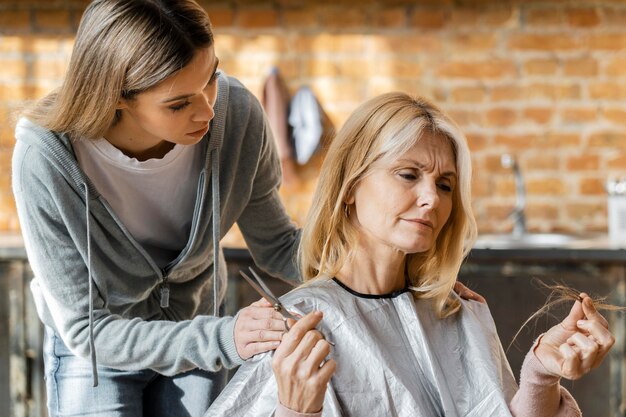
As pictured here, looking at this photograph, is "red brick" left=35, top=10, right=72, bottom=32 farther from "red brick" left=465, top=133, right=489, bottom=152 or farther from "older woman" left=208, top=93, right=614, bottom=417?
"older woman" left=208, top=93, right=614, bottom=417

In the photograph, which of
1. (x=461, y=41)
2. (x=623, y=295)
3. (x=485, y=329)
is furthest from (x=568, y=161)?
(x=485, y=329)

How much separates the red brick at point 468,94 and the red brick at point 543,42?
0.82 feet

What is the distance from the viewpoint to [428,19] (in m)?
4.36

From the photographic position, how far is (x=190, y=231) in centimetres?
196

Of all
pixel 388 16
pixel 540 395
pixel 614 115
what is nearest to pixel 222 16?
pixel 388 16

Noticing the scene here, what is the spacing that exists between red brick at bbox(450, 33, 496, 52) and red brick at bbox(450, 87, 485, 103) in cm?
18

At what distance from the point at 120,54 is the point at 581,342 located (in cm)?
94

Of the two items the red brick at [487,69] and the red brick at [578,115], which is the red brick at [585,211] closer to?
the red brick at [578,115]

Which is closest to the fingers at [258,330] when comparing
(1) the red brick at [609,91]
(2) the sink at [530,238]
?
(2) the sink at [530,238]

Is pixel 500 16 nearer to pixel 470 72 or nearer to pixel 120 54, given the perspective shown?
pixel 470 72

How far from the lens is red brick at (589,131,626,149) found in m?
4.30

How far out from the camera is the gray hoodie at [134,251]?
169 centimetres

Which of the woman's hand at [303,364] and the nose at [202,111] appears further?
the nose at [202,111]

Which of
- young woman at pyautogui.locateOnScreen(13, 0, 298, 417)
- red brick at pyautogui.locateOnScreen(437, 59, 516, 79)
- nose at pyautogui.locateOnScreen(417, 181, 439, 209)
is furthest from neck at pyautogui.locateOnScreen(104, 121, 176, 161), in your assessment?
red brick at pyautogui.locateOnScreen(437, 59, 516, 79)
